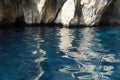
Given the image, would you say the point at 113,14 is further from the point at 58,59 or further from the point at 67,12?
the point at 58,59

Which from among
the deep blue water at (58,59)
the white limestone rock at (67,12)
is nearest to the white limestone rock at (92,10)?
the white limestone rock at (67,12)

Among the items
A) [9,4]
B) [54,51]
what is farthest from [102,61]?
[9,4]

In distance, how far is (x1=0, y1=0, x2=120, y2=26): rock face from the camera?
17.7 meters

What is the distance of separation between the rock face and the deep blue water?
5136 mm

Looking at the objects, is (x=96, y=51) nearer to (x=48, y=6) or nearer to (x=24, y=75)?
(x=24, y=75)

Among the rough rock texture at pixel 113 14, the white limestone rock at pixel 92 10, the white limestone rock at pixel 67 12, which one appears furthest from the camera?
the rough rock texture at pixel 113 14

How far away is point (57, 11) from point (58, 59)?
10373 millimetres

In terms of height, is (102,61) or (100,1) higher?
(100,1)

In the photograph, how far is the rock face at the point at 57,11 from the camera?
17.7 metres

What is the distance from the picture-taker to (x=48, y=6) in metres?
18.5

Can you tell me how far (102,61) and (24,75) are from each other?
2.72m

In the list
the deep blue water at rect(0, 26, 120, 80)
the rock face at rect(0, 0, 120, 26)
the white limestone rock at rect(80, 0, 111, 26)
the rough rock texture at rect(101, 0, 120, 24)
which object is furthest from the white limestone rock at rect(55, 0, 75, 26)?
the deep blue water at rect(0, 26, 120, 80)

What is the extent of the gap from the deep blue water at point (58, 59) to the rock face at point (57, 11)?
16.8 ft

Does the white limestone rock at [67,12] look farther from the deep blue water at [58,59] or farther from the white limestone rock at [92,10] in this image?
the deep blue water at [58,59]
